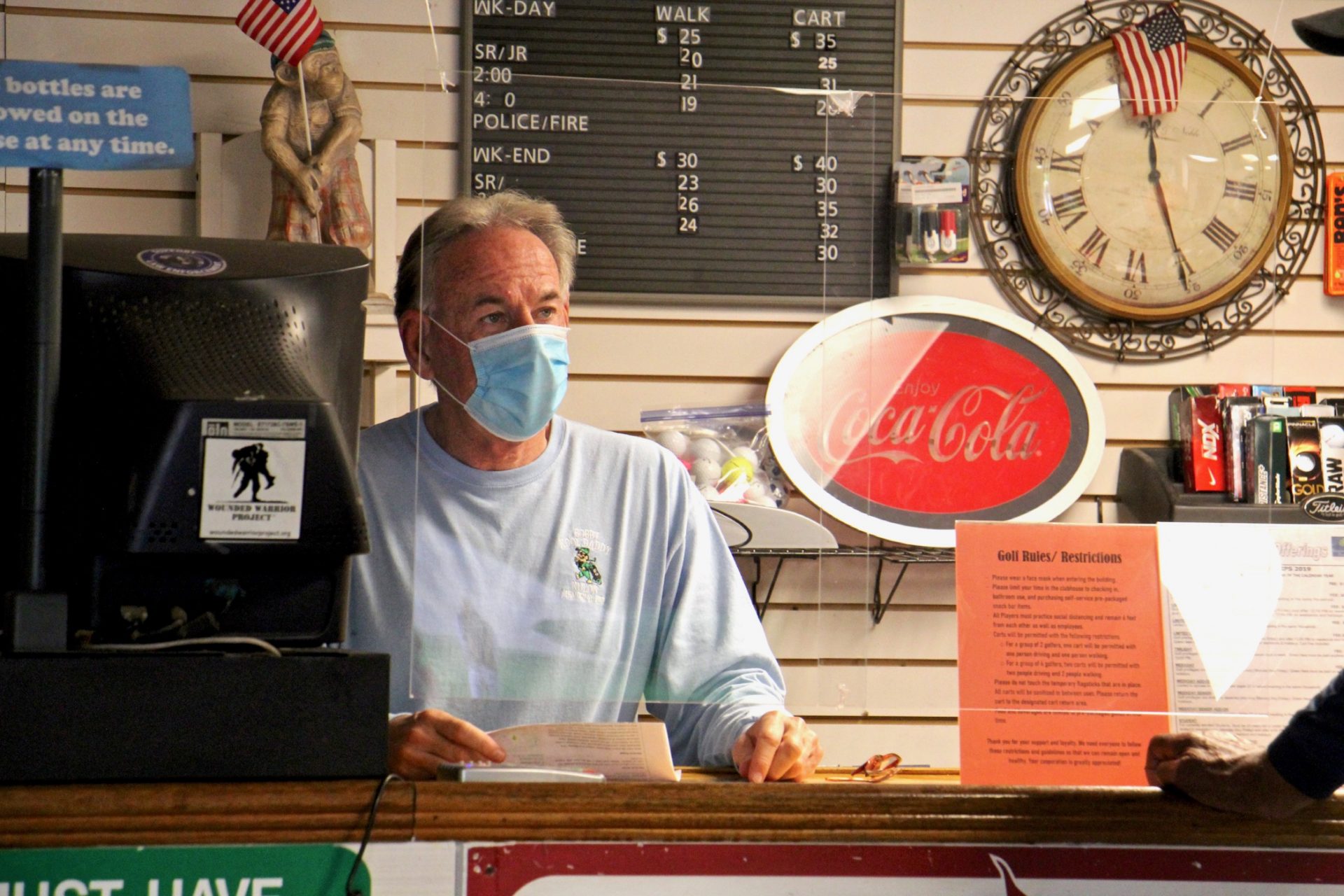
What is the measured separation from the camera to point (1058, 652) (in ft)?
4.65

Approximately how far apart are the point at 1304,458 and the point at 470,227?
1057 millimetres

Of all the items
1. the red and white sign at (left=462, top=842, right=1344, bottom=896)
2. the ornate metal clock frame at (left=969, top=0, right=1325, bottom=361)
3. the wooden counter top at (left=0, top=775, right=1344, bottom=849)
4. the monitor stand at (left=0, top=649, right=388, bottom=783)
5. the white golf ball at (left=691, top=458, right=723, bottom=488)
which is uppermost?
the ornate metal clock frame at (left=969, top=0, right=1325, bottom=361)

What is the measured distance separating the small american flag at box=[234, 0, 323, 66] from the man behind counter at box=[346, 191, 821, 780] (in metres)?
1.45

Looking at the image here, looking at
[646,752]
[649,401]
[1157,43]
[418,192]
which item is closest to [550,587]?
[649,401]

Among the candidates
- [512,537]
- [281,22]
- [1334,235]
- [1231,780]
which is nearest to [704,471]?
[512,537]

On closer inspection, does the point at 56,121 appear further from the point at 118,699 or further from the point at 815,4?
the point at 815,4

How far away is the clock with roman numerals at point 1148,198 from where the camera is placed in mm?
1528

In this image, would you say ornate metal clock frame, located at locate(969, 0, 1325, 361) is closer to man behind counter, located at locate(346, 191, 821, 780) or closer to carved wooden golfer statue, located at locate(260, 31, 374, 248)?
man behind counter, located at locate(346, 191, 821, 780)

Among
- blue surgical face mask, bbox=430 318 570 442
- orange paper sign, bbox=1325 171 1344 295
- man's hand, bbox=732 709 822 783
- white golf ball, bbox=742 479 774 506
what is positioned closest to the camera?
man's hand, bbox=732 709 822 783

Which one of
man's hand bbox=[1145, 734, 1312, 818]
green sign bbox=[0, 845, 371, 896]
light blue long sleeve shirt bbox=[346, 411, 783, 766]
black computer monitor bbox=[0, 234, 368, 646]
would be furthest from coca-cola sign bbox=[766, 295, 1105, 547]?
green sign bbox=[0, 845, 371, 896]

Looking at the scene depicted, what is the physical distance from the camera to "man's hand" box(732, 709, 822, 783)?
1293 millimetres

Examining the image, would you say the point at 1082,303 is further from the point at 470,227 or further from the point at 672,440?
the point at 470,227

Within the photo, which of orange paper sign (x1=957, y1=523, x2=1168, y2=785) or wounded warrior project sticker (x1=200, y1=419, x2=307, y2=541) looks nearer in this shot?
wounded warrior project sticker (x1=200, y1=419, x2=307, y2=541)

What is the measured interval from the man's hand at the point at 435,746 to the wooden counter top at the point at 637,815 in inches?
7.1
